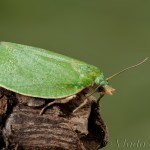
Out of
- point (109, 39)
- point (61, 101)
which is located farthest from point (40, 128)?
point (109, 39)

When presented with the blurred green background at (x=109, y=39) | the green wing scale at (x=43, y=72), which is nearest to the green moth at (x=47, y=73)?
the green wing scale at (x=43, y=72)

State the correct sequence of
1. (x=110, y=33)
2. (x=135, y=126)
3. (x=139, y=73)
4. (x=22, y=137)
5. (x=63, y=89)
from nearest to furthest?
(x=22, y=137) → (x=63, y=89) → (x=135, y=126) → (x=139, y=73) → (x=110, y=33)

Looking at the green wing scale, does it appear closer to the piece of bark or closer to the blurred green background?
the piece of bark

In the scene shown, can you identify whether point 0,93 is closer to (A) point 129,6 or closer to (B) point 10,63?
(B) point 10,63

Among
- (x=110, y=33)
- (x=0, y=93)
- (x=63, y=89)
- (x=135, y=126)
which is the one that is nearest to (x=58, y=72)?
(x=63, y=89)

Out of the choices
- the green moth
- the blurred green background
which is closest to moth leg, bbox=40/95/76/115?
the green moth
